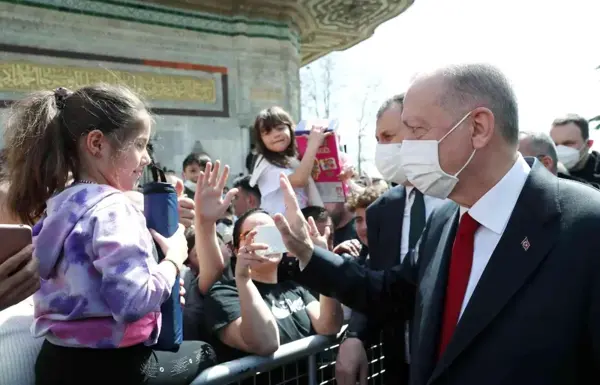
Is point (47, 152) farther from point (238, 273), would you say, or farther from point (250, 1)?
point (250, 1)

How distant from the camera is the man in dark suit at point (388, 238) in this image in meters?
2.22

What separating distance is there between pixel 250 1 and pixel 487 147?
9682 mm

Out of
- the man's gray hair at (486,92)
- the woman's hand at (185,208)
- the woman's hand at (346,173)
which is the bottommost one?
the woman's hand at (185,208)

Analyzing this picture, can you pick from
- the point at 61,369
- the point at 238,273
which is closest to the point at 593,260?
the point at 238,273

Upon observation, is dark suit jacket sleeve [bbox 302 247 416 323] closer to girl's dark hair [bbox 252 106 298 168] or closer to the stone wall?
girl's dark hair [bbox 252 106 298 168]

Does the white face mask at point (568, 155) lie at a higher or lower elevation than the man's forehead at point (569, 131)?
lower

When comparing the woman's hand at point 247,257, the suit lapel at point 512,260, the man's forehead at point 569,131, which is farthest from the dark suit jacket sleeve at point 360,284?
the man's forehead at point 569,131

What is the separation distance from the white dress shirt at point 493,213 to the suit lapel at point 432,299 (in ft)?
0.31

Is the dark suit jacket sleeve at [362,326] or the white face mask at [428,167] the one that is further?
the dark suit jacket sleeve at [362,326]

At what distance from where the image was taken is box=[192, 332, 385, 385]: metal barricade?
1922 mm

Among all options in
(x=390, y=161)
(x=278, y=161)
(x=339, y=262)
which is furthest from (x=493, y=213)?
(x=278, y=161)

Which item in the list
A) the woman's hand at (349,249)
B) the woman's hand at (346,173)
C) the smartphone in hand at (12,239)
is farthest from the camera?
the woman's hand at (346,173)

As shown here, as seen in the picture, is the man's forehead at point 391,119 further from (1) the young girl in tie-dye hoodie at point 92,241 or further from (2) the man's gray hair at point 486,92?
(1) the young girl in tie-dye hoodie at point 92,241

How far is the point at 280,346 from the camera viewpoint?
2170 mm
